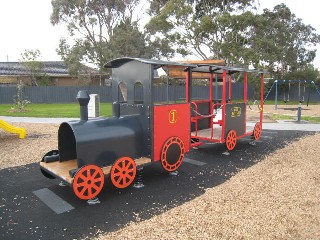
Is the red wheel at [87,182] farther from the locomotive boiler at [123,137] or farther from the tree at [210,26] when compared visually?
the tree at [210,26]

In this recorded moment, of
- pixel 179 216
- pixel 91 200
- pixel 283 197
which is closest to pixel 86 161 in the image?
pixel 91 200

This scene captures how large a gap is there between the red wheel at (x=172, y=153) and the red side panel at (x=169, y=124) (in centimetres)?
10

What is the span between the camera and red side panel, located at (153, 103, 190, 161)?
568cm

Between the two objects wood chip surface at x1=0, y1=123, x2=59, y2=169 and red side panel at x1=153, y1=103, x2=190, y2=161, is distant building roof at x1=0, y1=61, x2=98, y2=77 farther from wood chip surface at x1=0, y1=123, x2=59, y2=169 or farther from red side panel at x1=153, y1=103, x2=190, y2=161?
red side panel at x1=153, y1=103, x2=190, y2=161

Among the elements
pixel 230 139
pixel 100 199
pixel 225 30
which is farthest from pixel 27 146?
pixel 225 30

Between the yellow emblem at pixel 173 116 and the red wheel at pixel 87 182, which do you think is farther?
the yellow emblem at pixel 173 116

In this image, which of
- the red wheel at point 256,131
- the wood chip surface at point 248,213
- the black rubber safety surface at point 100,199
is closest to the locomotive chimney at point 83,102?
the black rubber safety surface at point 100,199

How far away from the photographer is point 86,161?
4898 mm

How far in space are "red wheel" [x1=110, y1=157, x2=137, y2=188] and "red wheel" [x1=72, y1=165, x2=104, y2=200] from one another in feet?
0.94

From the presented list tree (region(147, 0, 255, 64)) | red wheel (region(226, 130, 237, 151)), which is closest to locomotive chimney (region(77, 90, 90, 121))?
red wheel (region(226, 130, 237, 151))

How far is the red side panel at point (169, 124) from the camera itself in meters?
5.68

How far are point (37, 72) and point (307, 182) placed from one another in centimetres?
3502

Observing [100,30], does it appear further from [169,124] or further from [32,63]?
[169,124]

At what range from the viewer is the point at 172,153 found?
6.05 metres
